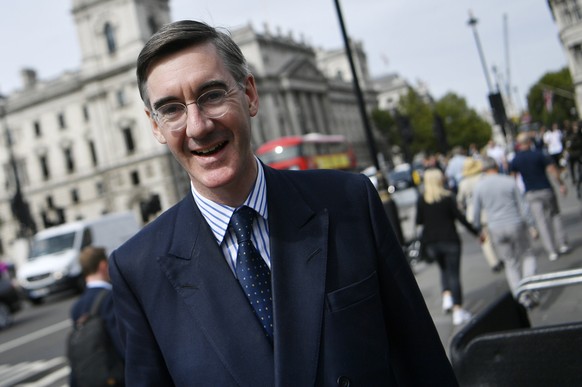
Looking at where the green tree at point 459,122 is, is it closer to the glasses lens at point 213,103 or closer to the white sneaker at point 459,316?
the white sneaker at point 459,316

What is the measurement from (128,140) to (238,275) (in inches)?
2279

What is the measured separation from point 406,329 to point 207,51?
101 cm

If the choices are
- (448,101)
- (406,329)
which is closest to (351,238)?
(406,329)

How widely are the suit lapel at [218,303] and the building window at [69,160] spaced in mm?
62731

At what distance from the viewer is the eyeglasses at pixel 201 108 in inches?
72.9

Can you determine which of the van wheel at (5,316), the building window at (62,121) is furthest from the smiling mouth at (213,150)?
the building window at (62,121)

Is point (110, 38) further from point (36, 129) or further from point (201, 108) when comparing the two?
point (201, 108)

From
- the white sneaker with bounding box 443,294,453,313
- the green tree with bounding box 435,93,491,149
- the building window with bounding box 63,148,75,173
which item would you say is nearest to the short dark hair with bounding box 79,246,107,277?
the white sneaker with bounding box 443,294,453,313

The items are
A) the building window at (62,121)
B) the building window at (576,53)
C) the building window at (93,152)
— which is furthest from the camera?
the building window at (62,121)

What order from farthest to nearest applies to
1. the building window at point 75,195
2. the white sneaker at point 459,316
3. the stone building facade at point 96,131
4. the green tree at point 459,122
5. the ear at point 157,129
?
the green tree at point 459,122 < the building window at point 75,195 < the stone building facade at point 96,131 < the white sneaker at point 459,316 < the ear at point 157,129

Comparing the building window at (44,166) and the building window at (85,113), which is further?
the building window at (44,166)

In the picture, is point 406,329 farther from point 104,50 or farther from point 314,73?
point 314,73

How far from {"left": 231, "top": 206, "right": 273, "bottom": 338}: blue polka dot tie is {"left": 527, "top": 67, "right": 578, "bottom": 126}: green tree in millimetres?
44052

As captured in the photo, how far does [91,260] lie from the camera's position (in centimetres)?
544
